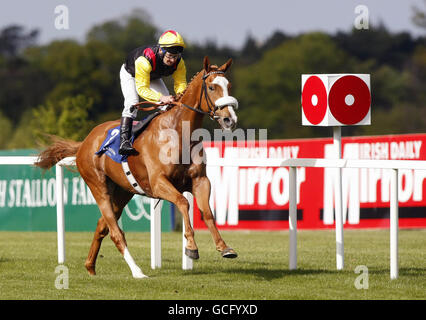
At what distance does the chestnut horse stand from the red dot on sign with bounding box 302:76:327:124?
115cm

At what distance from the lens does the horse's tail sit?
10297mm

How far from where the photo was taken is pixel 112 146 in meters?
9.23

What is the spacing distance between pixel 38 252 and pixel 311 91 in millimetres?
4599

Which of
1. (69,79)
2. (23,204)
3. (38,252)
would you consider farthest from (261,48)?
(38,252)

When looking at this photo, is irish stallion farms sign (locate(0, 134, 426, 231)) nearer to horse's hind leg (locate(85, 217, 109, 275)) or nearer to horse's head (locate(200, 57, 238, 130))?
horse's hind leg (locate(85, 217, 109, 275))

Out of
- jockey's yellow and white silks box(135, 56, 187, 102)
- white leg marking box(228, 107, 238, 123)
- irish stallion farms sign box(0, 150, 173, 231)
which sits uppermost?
jockey's yellow and white silks box(135, 56, 187, 102)

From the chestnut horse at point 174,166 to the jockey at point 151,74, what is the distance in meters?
0.16

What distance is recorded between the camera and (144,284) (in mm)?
8172

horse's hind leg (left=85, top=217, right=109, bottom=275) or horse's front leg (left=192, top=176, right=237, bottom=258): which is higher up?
horse's front leg (left=192, top=176, right=237, bottom=258)

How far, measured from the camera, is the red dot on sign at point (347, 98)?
9.20 meters

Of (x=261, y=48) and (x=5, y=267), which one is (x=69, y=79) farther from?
(x=5, y=267)

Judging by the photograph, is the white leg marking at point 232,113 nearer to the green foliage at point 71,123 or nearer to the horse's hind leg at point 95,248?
the horse's hind leg at point 95,248

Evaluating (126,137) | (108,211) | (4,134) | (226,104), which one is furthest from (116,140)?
(4,134)

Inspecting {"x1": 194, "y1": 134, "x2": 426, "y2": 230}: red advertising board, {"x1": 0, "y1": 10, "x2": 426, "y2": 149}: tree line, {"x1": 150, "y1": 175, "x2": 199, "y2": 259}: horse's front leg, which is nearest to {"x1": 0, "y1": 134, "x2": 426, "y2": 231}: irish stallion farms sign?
{"x1": 194, "y1": 134, "x2": 426, "y2": 230}: red advertising board
